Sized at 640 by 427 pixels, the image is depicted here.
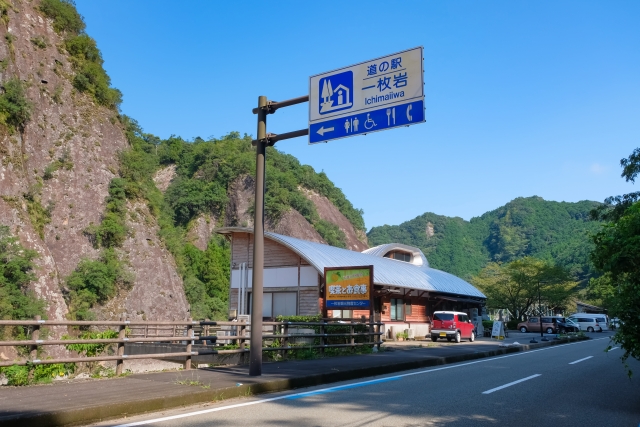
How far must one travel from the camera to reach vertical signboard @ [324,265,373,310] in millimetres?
19891

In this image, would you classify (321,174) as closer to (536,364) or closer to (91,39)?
(91,39)

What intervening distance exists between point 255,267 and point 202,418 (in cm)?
422

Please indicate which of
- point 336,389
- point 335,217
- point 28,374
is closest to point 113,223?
point 28,374

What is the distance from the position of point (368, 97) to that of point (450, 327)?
828 inches

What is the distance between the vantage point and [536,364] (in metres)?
15.8

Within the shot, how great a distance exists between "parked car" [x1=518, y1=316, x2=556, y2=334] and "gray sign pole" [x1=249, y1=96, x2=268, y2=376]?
42.3 m

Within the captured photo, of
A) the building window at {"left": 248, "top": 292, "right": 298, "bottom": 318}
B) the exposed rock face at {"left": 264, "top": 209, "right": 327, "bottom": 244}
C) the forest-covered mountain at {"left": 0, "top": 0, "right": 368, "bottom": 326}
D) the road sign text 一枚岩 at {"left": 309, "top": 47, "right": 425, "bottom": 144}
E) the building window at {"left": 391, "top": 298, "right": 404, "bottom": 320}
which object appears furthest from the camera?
the exposed rock face at {"left": 264, "top": 209, "right": 327, "bottom": 244}

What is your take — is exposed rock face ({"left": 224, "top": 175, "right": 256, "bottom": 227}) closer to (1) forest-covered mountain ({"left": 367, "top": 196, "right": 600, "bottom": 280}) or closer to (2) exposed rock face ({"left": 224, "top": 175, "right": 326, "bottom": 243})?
(2) exposed rock face ({"left": 224, "top": 175, "right": 326, "bottom": 243})

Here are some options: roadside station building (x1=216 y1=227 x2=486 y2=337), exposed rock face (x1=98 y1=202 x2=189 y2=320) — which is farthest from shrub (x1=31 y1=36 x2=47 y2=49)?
roadside station building (x1=216 y1=227 x2=486 y2=337)

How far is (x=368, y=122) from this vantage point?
10.5m

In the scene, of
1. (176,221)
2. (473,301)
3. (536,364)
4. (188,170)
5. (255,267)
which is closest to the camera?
(255,267)

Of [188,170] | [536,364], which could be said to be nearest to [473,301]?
[536,364]

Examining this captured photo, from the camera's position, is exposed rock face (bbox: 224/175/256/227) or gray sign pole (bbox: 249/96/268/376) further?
exposed rock face (bbox: 224/175/256/227)

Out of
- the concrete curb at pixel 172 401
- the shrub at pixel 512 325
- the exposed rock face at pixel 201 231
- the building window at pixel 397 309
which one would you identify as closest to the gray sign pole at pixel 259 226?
the concrete curb at pixel 172 401
